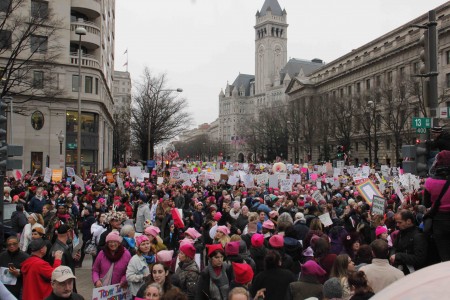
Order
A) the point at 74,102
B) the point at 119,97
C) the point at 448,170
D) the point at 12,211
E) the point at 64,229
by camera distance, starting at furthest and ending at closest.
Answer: the point at 119,97, the point at 74,102, the point at 12,211, the point at 64,229, the point at 448,170

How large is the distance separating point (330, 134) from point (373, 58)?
1341 cm

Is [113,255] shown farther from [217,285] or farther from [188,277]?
[217,285]

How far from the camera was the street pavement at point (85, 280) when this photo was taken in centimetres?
1029

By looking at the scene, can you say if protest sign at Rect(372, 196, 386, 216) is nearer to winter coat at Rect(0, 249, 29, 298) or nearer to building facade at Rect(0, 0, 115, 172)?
winter coat at Rect(0, 249, 29, 298)

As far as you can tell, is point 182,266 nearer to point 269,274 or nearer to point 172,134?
point 269,274

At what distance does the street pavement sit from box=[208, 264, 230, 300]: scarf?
15.8 ft

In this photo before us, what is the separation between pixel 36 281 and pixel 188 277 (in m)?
1.97

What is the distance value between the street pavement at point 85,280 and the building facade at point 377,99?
128 feet

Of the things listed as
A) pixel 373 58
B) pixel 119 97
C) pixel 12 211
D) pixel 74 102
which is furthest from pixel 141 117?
pixel 119 97

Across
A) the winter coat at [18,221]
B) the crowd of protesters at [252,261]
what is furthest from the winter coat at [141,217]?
the winter coat at [18,221]

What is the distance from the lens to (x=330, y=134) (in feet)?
224

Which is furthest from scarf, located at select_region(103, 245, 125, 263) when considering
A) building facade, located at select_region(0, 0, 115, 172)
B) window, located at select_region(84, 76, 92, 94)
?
window, located at select_region(84, 76, 92, 94)

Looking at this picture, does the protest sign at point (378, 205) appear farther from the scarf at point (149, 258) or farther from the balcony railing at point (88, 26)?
the balcony railing at point (88, 26)

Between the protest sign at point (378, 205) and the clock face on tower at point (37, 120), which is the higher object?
the clock face on tower at point (37, 120)
